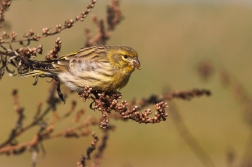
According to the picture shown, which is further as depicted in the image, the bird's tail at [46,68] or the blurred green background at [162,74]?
the blurred green background at [162,74]

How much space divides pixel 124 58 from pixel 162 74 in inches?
1000

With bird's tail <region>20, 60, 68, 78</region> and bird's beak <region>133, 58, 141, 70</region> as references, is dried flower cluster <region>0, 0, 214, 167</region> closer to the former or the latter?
bird's tail <region>20, 60, 68, 78</region>

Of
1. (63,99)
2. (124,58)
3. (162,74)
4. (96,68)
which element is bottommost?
(63,99)

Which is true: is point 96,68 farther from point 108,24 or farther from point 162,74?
point 162,74

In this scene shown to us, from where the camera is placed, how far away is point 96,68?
4945 mm

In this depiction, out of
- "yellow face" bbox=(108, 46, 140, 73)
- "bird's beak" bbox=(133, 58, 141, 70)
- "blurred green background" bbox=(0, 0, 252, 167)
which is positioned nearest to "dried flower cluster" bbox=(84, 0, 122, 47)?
"yellow face" bbox=(108, 46, 140, 73)

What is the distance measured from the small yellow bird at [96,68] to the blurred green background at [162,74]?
12.9 meters

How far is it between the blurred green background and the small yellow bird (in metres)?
12.9

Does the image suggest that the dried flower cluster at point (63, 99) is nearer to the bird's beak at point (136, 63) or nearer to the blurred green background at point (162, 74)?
the bird's beak at point (136, 63)

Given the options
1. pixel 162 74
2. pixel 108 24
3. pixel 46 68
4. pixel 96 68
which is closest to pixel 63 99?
pixel 46 68

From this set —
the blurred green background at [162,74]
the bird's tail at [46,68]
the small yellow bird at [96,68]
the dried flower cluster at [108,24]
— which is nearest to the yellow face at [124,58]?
the small yellow bird at [96,68]

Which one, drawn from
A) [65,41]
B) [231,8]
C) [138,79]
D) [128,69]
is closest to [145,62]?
[138,79]

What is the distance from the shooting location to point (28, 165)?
18141mm

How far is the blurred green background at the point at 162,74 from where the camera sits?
2148 centimetres
